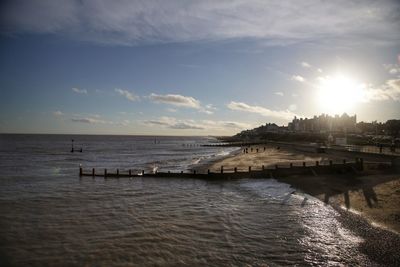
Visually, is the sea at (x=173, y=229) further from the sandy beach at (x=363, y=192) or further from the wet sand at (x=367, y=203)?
the sandy beach at (x=363, y=192)

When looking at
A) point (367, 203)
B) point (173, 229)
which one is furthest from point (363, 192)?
point (173, 229)

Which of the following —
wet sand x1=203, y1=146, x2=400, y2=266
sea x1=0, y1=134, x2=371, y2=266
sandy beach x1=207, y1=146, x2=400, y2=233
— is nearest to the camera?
sea x1=0, y1=134, x2=371, y2=266

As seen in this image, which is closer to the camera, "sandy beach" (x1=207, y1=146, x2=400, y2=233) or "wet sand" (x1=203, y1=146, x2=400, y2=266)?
"wet sand" (x1=203, y1=146, x2=400, y2=266)

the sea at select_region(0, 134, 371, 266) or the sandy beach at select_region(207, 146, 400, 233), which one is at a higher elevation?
the sandy beach at select_region(207, 146, 400, 233)

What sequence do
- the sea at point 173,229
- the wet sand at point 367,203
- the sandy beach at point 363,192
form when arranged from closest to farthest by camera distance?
the sea at point 173,229
the wet sand at point 367,203
the sandy beach at point 363,192

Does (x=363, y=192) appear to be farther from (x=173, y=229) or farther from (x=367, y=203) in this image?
(x=173, y=229)

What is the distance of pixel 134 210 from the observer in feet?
66.4

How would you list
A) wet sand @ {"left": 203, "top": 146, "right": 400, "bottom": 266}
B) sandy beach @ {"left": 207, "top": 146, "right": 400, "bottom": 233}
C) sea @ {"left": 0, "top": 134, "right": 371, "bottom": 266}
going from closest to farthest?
sea @ {"left": 0, "top": 134, "right": 371, "bottom": 266}
wet sand @ {"left": 203, "top": 146, "right": 400, "bottom": 266}
sandy beach @ {"left": 207, "top": 146, "right": 400, "bottom": 233}

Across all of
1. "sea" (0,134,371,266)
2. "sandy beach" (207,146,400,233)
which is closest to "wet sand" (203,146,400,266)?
"sandy beach" (207,146,400,233)

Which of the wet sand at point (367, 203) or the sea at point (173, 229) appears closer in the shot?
the sea at point (173, 229)

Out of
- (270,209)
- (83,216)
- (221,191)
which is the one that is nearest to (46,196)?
(83,216)

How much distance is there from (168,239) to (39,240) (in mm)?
6382

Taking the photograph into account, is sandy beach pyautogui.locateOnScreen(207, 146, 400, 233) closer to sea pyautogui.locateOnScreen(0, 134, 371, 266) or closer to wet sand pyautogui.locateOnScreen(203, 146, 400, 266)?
wet sand pyautogui.locateOnScreen(203, 146, 400, 266)

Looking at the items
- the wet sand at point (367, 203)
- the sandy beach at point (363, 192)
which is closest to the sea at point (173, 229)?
the wet sand at point (367, 203)
